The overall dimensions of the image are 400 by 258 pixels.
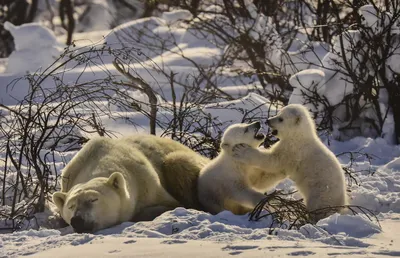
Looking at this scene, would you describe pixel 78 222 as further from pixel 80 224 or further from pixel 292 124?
pixel 292 124

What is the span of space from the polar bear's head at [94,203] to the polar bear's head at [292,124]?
1.32 meters

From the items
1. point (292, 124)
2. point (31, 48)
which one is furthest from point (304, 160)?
point (31, 48)

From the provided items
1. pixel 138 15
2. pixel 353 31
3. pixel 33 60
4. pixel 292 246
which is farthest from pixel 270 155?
pixel 138 15

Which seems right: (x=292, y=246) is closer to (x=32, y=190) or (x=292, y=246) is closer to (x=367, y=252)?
(x=367, y=252)

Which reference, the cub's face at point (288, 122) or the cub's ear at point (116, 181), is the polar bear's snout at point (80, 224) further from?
the cub's face at point (288, 122)

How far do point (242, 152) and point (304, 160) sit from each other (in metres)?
0.46

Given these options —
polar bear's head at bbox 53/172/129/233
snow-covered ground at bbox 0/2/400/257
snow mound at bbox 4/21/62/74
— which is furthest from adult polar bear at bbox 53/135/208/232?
snow mound at bbox 4/21/62/74

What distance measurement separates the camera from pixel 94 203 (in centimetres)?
575

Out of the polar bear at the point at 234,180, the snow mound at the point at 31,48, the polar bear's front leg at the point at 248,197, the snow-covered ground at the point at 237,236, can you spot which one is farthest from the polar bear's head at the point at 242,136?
the snow mound at the point at 31,48

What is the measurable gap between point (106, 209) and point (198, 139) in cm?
210

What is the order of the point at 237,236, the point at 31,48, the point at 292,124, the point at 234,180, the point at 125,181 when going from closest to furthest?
the point at 237,236 < the point at 125,181 < the point at 234,180 < the point at 292,124 < the point at 31,48

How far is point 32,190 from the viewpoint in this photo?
23.5 feet

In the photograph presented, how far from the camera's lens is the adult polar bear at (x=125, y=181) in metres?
5.76

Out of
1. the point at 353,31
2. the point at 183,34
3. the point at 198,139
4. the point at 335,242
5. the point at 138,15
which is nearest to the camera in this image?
the point at 335,242
